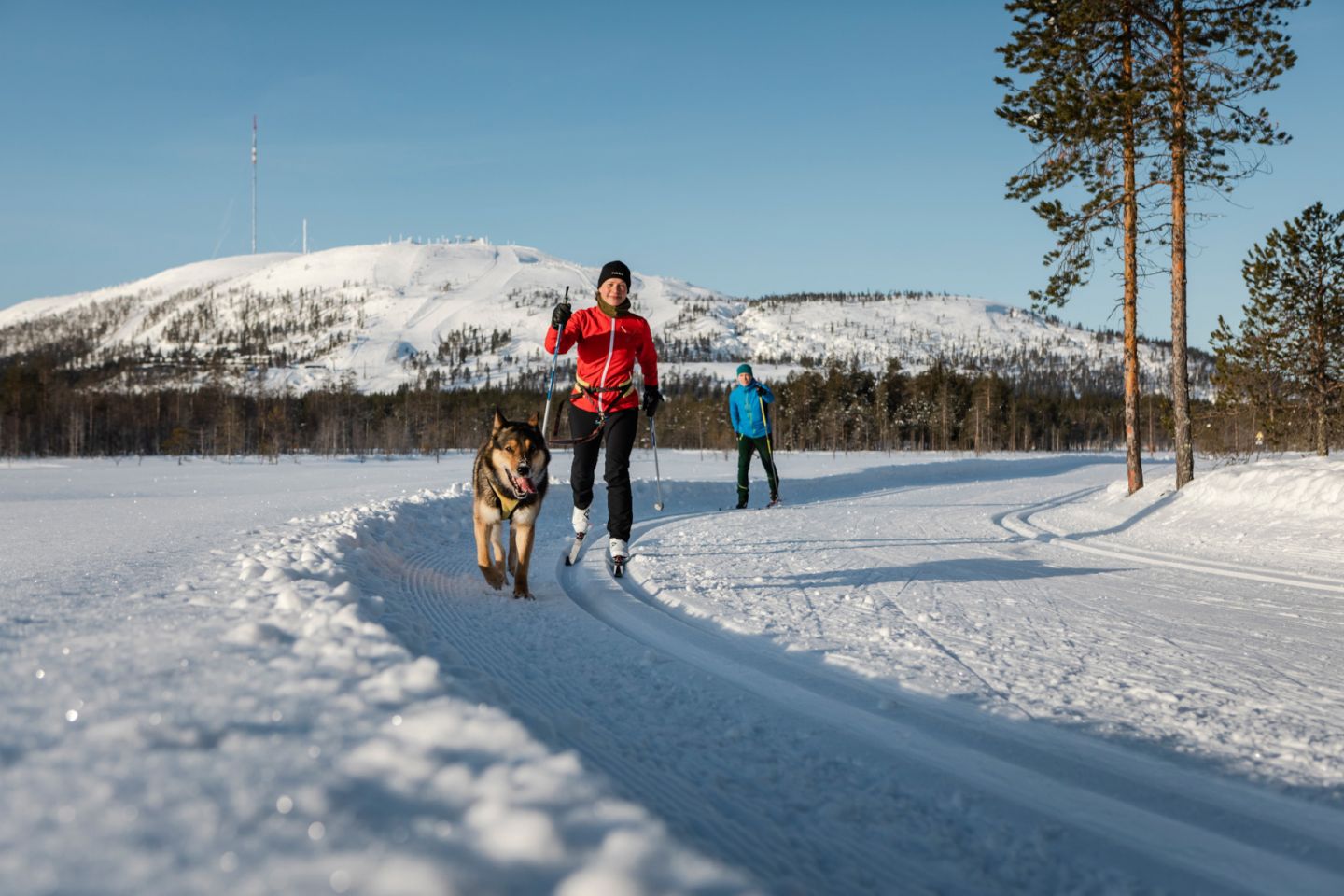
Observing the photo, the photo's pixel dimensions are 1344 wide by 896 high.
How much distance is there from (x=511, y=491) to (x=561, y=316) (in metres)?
1.75

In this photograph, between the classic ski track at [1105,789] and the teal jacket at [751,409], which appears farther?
the teal jacket at [751,409]

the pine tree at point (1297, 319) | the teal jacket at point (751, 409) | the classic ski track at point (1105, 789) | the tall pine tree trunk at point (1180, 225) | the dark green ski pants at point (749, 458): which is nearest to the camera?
the classic ski track at point (1105, 789)

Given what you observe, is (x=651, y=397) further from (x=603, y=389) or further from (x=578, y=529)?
(x=578, y=529)

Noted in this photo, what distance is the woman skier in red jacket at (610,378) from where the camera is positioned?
6.49m

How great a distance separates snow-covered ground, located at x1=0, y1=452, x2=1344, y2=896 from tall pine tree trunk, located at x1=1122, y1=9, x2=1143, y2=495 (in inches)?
353

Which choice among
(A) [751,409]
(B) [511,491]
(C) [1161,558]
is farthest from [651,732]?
(A) [751,409]

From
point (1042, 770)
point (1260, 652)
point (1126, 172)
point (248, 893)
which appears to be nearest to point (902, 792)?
point (1042, 770)

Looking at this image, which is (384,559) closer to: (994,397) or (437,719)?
(437,719)

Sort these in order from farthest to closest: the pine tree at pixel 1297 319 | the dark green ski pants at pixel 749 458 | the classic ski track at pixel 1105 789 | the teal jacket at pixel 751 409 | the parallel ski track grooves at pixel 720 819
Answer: the pine tree at pixel 1297 319 < the teal jacket at pixel 751 409 < the dark green ski pants at pixel 749 458 < the classic ski track at pixel 1105 789 < the parallel ski track grooves at pixel 720 819

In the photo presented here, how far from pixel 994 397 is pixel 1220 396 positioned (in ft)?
268

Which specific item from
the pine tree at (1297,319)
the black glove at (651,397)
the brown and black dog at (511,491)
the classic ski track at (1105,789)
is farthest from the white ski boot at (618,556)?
the pine tree at (1297,319)

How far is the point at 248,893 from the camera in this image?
140 centimetres

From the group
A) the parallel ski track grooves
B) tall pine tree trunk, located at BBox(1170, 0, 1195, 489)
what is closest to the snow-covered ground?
the parallel ski track grooves

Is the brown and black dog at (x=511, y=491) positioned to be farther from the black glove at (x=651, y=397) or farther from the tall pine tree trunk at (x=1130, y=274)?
the tall pine tree trunk at (x=1130, y=274)
